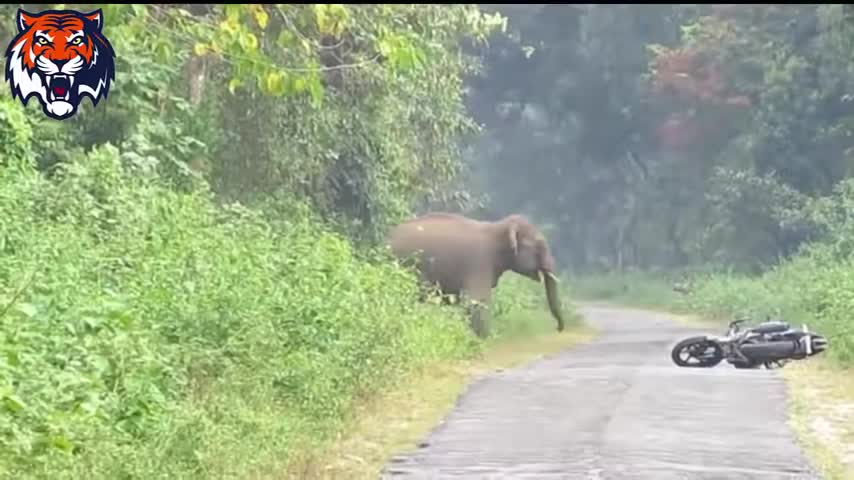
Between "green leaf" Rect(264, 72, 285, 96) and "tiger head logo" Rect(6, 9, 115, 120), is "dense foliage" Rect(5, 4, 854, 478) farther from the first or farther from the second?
"tiger head logo" Rect(6, 9, 115, 120)

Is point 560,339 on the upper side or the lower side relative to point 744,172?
lower

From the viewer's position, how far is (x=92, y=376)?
9602mm

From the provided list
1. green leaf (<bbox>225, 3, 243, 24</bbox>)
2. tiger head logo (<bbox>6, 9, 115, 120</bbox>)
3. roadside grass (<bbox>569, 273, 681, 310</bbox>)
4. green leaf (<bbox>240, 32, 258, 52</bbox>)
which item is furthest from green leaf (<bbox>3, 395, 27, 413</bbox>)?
roadside grass (<bbox>569, 273, 681, 310</bbox>)

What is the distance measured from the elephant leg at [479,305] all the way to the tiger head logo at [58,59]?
13.1m

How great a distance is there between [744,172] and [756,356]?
1727 cm

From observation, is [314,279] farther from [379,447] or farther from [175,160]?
[175,160]

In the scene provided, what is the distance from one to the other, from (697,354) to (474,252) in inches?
224

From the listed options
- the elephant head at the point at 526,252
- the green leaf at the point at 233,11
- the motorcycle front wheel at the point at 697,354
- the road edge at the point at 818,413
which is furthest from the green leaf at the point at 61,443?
the elephant head at the point at 526,252

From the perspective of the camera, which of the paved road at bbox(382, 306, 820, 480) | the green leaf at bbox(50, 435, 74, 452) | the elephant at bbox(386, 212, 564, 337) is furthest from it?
the elephant at bbox(386, 212, 564, 337)

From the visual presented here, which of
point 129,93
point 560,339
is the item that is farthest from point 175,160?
point 560,339

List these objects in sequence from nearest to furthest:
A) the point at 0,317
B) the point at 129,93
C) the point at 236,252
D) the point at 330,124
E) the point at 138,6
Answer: the point at 138,6
the point at 0,317
the point at 236,252
the point at 129,93
the point at 330,124

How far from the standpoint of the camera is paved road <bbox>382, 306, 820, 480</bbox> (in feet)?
34.6

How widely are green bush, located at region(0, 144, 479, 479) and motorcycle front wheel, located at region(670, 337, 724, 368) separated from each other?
4517 millimetres

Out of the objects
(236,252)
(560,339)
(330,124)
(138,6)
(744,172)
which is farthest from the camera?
(744,172)
